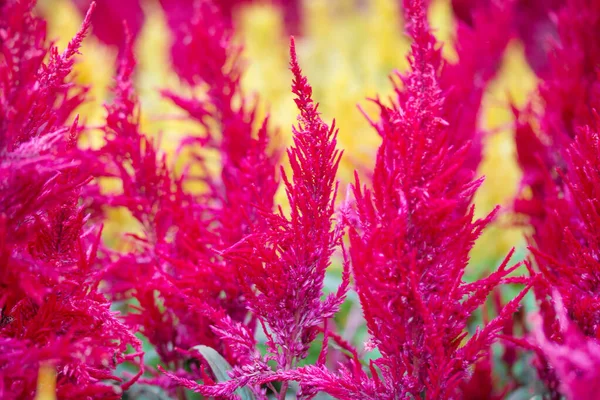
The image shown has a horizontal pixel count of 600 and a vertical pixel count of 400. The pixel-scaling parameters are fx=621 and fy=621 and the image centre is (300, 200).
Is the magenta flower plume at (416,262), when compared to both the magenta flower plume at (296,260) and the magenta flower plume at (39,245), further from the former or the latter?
the magenta flower plume at (39,245)

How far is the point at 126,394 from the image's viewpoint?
1320 millimetres

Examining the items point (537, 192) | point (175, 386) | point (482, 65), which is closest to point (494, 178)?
point (482, 65)

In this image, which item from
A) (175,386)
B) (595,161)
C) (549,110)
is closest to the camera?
(595,161)

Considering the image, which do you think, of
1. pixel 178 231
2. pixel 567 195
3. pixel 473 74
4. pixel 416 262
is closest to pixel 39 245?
pixel 178 231

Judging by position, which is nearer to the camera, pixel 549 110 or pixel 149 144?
pixel 149 144

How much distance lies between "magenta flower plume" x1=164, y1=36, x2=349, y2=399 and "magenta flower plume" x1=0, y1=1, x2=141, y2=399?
0.16 meters

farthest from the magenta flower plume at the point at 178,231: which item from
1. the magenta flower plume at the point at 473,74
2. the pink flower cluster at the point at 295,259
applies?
the magenta flower plume at the point at 473,74

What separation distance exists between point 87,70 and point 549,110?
2.61 metres

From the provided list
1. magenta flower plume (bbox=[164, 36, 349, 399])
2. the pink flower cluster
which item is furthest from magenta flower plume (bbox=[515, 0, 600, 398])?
magenta flower plume (bbox=[164, 36, 349, 399])

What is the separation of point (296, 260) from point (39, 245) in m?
0.38

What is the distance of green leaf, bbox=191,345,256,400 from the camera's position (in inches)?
41.6

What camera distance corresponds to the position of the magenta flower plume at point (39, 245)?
0.76 m

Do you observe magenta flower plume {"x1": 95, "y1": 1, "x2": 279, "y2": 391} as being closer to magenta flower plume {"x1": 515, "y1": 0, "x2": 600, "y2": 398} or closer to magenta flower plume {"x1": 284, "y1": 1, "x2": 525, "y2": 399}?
magenta flower plume {"x1": 284, "y1": 1, "x2": 525, "y2": 399}

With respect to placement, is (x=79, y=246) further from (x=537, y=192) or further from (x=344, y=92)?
(x=344, y=92)
